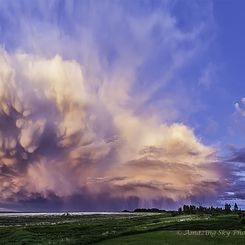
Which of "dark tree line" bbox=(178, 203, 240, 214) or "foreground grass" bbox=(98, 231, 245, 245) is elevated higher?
"dark tree line" bbox=(178, 203, 240, 214)

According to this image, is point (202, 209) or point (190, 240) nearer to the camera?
point (190, 240)

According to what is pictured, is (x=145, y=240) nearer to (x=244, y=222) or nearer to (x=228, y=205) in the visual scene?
(x=244, y=222)

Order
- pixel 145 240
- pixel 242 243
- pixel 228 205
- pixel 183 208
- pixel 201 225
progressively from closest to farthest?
pixel 242 243 < pixel 145 240 < pixel 201 225 < pixel 228 205 < pixel 183 208

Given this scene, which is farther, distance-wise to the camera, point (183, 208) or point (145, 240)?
point (183, 208)

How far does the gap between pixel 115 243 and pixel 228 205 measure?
11919 centimetres

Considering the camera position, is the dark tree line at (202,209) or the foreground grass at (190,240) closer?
the foreground grass at (190,240)

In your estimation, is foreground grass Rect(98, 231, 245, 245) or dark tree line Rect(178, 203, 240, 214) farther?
dark tree line Rect(178, 203, 240, 214)

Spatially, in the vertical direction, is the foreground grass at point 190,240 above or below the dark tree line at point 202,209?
below

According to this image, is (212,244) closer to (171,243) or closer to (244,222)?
(171,243)

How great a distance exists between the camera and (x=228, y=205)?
171 meters

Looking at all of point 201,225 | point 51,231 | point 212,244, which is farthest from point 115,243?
point 51,231

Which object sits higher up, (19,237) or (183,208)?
(183,208)

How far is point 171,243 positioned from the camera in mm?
54500

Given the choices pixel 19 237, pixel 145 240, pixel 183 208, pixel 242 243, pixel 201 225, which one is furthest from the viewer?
pixel 183 208
